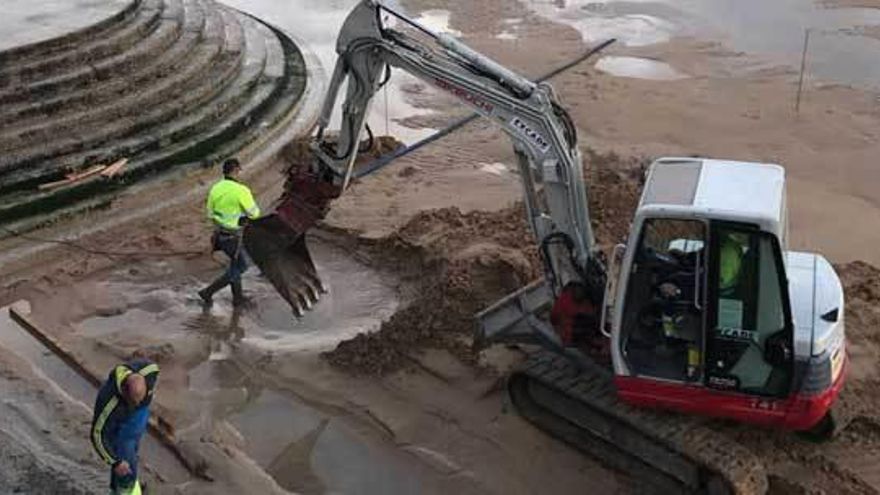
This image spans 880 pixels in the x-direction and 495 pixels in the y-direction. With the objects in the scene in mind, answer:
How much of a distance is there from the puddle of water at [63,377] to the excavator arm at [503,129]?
1778 millimetres

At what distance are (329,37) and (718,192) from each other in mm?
13320

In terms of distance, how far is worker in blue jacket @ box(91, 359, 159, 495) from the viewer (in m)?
6.53

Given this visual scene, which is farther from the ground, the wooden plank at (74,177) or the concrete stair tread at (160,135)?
the concrete stair tread at (160,135)

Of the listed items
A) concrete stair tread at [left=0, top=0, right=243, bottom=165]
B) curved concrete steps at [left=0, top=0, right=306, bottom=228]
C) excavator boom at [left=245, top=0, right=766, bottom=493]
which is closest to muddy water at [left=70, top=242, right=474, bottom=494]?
excavator boom at [left=245, top=0, right=766, bottom=493]

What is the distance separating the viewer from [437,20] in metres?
20.3

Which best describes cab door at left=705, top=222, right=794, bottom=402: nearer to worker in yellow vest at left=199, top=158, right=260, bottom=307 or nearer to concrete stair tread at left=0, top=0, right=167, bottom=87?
worker in yellow vest at left=199, top=158, right=260, bottom=307

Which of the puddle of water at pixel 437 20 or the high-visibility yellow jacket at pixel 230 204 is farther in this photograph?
the puddle of water at pixel 437 20

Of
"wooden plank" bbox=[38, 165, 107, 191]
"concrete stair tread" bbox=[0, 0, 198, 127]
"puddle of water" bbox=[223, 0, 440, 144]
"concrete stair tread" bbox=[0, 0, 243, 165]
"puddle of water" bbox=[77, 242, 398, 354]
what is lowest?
"puddle of water" bbox=[223, 0, 440, 144]

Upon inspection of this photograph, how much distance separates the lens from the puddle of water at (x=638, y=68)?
56.0 ft

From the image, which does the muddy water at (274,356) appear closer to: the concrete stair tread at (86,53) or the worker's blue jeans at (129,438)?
the worker's blue jeans at (129,438)

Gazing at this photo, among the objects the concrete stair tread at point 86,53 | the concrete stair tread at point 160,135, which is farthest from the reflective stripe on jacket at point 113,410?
the concrete stair tread at point 86,53

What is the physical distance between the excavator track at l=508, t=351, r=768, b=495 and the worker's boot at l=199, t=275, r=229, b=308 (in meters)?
3.21

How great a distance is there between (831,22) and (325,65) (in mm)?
9365

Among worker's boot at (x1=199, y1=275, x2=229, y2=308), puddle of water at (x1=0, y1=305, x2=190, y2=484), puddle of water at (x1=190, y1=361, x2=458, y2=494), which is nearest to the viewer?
puddle of water at (x1=0, y1=305, x2=190, y2=484)
